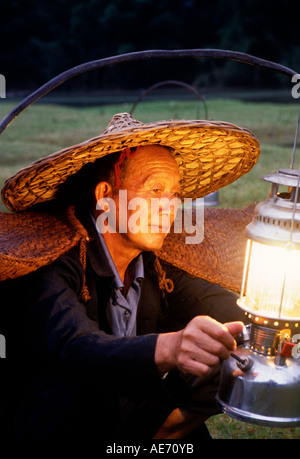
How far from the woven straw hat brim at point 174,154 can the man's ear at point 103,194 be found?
10cm

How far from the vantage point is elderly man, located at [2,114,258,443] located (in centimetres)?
149

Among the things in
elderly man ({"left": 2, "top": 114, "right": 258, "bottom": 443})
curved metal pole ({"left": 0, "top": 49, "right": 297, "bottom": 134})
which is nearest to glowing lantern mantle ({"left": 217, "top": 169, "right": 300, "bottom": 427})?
elderly man ({"left": 2, "top": 114, "right": 258, "bottom": 443})

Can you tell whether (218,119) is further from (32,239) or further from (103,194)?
(32,239)

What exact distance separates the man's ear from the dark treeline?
3475cm

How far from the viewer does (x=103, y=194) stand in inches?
80.2

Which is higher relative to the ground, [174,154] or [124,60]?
[124,60]

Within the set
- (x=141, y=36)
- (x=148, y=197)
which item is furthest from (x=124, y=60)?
(x=141, y=36)

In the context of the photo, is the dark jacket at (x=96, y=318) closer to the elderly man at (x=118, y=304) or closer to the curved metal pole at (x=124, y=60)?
the elderly man at (x=118, y=304)

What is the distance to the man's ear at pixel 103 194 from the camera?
79.5 inches

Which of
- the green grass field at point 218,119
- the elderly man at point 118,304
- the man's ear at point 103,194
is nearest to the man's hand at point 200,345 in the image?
the elderly man at point 118,304

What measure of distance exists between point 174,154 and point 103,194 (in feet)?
1.01

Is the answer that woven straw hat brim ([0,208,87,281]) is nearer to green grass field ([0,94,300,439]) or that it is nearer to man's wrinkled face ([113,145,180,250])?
man's wrinkled face ([113,145,180,250])

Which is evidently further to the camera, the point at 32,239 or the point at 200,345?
the point at 32,239

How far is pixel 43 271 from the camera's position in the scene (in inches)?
72.0
